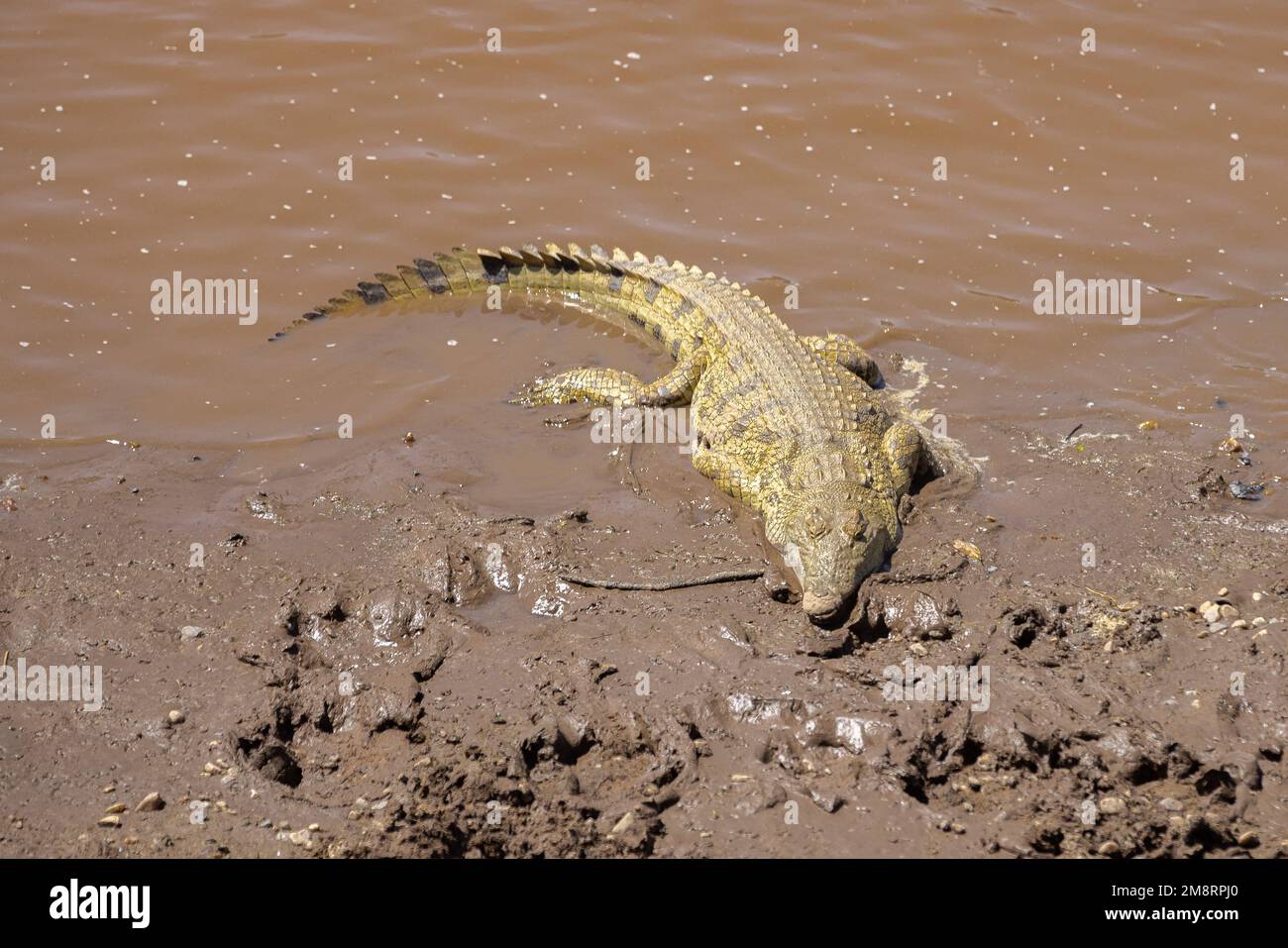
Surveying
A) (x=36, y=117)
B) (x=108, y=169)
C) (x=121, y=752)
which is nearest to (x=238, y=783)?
(x=121, y=752)

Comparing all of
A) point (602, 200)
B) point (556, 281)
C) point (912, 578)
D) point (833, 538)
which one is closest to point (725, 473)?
point (833, 538)

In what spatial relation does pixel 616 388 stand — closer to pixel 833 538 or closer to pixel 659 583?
pixel 659 583

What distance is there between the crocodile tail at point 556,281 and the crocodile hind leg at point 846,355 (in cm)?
108

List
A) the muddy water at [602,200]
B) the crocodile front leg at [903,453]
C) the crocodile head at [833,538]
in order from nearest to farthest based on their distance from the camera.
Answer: the crocodile head at [833,538], the crocodile front leg at [903,453], the muddy water at [602,200]

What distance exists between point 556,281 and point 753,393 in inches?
100

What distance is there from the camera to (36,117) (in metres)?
10.6

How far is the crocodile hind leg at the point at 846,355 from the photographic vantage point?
25.5 ft

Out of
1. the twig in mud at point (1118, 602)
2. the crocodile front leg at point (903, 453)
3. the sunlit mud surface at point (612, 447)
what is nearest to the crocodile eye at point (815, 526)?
the sunlit mud surface at point (612, 447)

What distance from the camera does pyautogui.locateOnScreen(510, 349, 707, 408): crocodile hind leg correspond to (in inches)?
302

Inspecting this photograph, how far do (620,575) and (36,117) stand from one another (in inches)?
333

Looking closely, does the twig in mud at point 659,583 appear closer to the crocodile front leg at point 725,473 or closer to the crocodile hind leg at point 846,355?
the crocodile front leg at point 725,473

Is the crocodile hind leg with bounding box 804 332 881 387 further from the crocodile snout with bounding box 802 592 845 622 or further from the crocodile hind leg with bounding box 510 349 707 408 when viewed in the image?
the crocodile snout with bounding box 802 592 845 622

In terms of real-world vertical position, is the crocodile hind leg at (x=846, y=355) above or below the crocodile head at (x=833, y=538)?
above

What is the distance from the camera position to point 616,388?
7.71m
